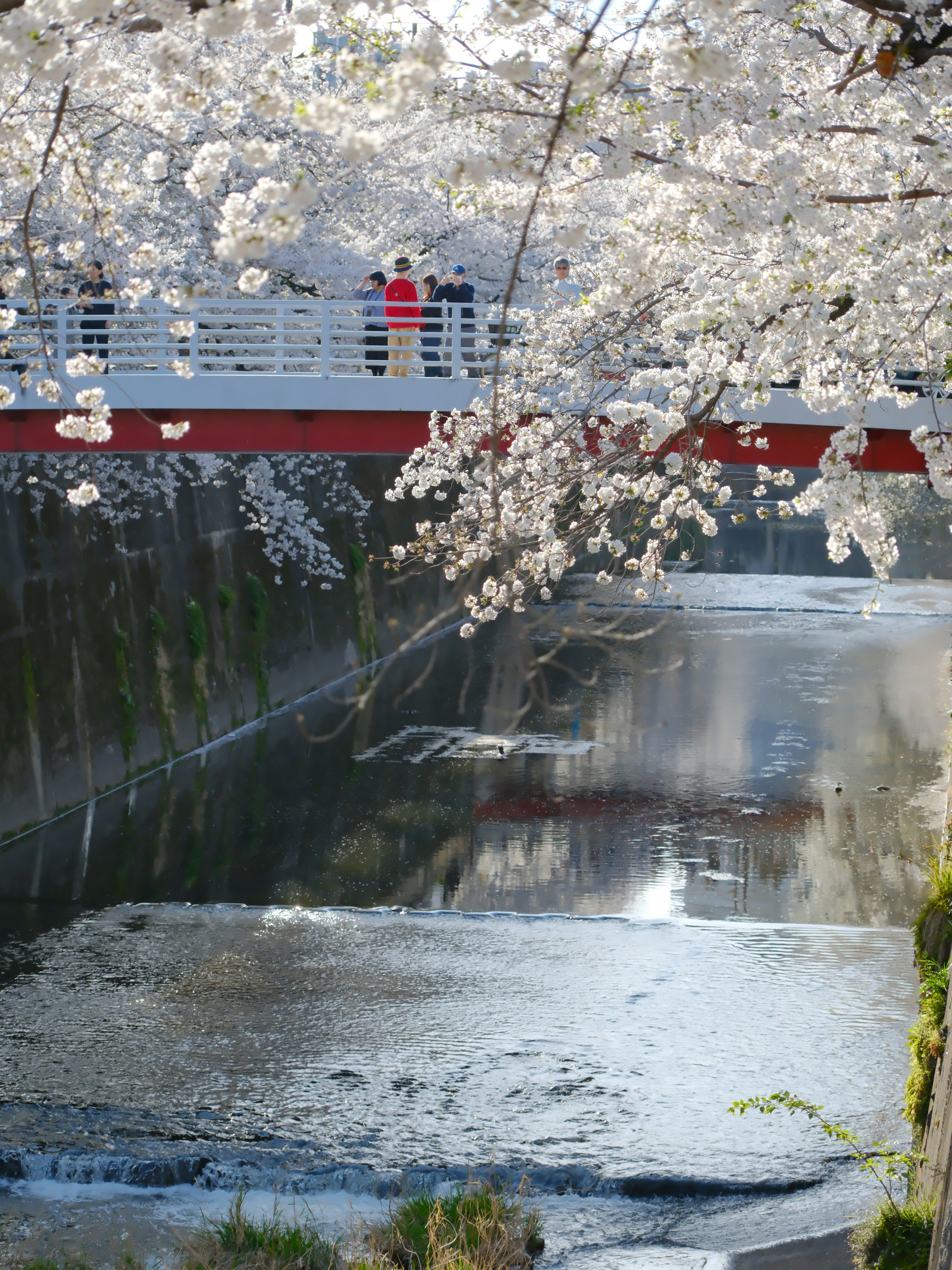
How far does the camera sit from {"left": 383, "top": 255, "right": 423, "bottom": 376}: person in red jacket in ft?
42.4

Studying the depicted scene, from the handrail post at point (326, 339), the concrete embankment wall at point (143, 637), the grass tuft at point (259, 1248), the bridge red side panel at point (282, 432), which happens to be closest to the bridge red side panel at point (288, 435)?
the bridge red side panel at point (282, 432)

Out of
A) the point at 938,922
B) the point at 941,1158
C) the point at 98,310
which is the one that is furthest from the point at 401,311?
the point at 941,1158

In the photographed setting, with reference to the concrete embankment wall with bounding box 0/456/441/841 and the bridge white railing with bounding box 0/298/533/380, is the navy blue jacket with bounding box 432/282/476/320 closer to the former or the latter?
the bridge white railing with bounding box 0/298/533/380

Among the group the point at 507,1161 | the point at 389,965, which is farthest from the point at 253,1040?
the point at 507,1161

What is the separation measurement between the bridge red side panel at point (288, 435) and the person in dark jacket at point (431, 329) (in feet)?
2.65

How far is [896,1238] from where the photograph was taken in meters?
6.20

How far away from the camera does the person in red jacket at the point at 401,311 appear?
1294 centimetres

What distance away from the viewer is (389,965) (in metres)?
11.8

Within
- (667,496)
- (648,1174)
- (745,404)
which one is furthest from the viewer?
(667,496)

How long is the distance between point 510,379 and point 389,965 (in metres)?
5.36

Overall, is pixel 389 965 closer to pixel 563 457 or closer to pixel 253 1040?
pixel 253 1040

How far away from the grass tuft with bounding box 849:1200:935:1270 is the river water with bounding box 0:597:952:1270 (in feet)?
2.87

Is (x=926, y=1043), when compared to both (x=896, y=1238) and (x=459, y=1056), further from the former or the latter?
(x=459, y=1056)

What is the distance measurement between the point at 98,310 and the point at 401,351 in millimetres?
4048
